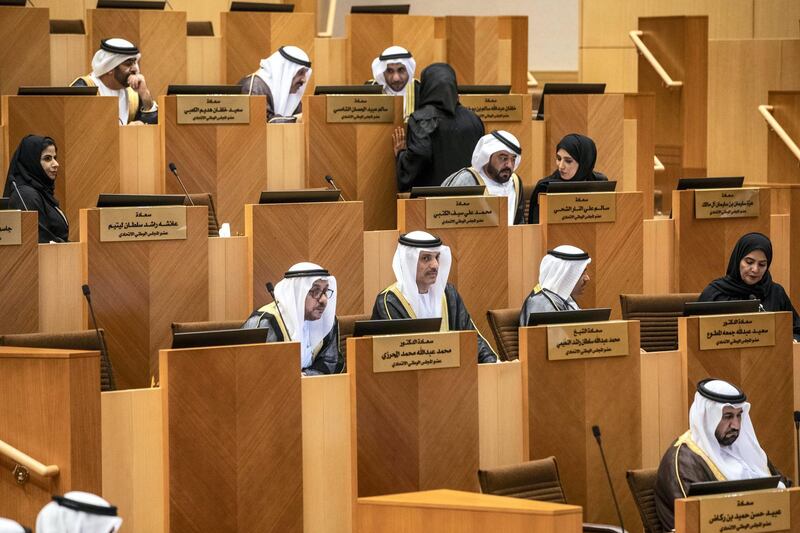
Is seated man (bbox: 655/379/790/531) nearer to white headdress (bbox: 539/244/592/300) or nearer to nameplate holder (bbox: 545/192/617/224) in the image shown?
white headdress (bbox: 539/244/592/300)

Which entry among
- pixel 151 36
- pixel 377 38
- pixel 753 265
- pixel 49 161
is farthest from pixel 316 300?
pixel 377 38

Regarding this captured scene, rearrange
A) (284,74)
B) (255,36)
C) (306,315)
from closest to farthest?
(306,315), (284,74), (255,36)

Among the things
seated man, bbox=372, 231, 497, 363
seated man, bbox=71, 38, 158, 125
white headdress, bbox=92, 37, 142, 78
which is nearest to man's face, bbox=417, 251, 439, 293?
seated man, bbox=372, 231, 497, 363

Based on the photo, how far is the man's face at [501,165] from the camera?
5.84m

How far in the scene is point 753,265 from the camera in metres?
5.45

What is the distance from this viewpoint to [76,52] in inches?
263

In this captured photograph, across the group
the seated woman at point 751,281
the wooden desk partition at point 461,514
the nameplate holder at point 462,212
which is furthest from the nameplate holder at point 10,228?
the seated woman at point 751,281

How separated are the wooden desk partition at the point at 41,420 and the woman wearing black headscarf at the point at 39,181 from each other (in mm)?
1481

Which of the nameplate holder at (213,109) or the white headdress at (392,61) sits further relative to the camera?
the white headdress at (392,61)

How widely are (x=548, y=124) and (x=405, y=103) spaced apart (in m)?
0.71

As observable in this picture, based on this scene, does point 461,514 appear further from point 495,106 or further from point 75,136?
point 495,106

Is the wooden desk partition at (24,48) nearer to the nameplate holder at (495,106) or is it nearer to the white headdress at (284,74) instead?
the white headdress at (284,74)

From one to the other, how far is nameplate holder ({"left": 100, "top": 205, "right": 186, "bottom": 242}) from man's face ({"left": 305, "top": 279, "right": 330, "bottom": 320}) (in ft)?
1.86

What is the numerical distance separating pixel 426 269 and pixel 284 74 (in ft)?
5.59
